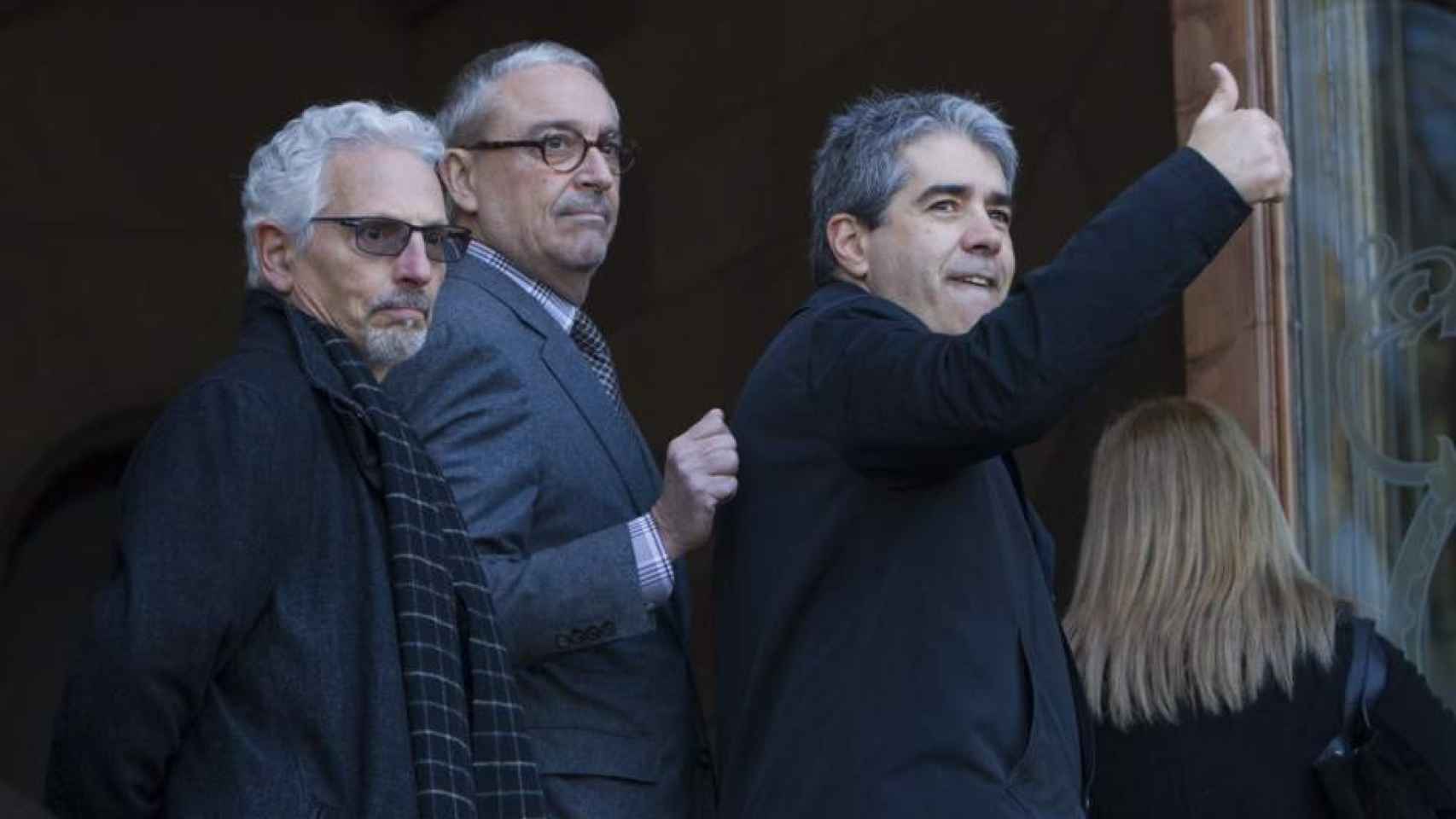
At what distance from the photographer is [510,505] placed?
416 centimetres

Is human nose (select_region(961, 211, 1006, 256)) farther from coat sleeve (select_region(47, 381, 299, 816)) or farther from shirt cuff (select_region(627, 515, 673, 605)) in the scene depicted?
coat sleeve (select_region(47, 381, 299, 816))

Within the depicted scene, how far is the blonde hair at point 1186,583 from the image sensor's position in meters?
4.59

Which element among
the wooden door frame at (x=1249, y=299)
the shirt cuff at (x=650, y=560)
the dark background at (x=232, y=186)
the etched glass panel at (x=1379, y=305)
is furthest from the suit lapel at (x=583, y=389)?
the dark background at (x=232, y=186)

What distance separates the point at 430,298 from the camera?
12.7 ft

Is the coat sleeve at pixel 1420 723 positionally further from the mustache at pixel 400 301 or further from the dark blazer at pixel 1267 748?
the mustache at pixel 400 301

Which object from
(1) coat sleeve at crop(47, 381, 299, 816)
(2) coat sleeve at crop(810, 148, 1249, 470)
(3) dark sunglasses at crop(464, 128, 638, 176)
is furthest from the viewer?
(3) dark sunglasses at crop(464, 128, 638, 176)

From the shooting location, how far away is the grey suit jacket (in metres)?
4.09

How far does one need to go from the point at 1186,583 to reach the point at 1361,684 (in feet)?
0.94

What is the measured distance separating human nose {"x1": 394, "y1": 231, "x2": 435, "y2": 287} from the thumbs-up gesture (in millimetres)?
890

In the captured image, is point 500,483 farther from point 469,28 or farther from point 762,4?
point 469,28

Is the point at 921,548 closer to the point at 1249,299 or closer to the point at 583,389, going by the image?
the point at 583,389

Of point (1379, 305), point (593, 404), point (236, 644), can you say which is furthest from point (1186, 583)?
point (236, 644)

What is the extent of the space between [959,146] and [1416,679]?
1054 millimetres

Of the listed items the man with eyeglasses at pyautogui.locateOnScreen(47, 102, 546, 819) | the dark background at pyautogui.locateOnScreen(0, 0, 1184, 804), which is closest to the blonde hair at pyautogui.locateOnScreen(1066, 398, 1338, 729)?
the man with eyeglasses at pyautogui.locateOnScreen(47, 102, 546, 819)
